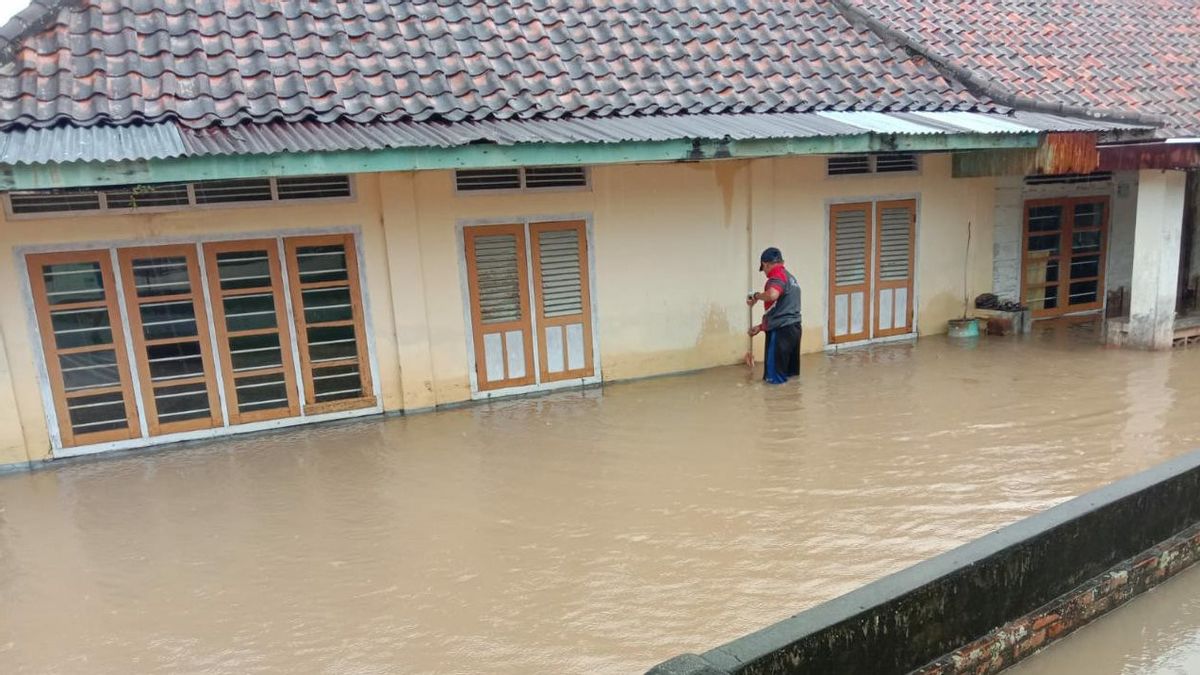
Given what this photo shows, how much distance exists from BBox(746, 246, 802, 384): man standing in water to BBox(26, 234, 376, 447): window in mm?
4338

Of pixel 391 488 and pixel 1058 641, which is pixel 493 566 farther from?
pixel 1058 641

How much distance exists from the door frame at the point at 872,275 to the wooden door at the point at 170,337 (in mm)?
7155

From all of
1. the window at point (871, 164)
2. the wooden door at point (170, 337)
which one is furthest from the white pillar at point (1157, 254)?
the wooden door at point (170, 337)

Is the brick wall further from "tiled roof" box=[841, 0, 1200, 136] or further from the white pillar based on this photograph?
"tiled roof" box=[841, 0, 1200, 136]

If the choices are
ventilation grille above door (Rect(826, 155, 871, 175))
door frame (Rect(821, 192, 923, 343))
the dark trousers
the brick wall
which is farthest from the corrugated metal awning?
the brick wall

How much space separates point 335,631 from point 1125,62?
12815 millimetres

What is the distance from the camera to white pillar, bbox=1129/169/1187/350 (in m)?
9.27

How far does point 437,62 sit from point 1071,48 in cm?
927

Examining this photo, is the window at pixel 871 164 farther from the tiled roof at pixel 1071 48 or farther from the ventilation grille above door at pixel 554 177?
the ventilation grille above door at pixel 554 177

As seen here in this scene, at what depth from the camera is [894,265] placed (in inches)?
416

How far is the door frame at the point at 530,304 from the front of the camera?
8336 millimetres

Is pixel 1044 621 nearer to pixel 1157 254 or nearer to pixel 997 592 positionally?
pixel 997 592

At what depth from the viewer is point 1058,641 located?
4.24 m

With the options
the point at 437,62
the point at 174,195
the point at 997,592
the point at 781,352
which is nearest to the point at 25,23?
the point at 174,195
